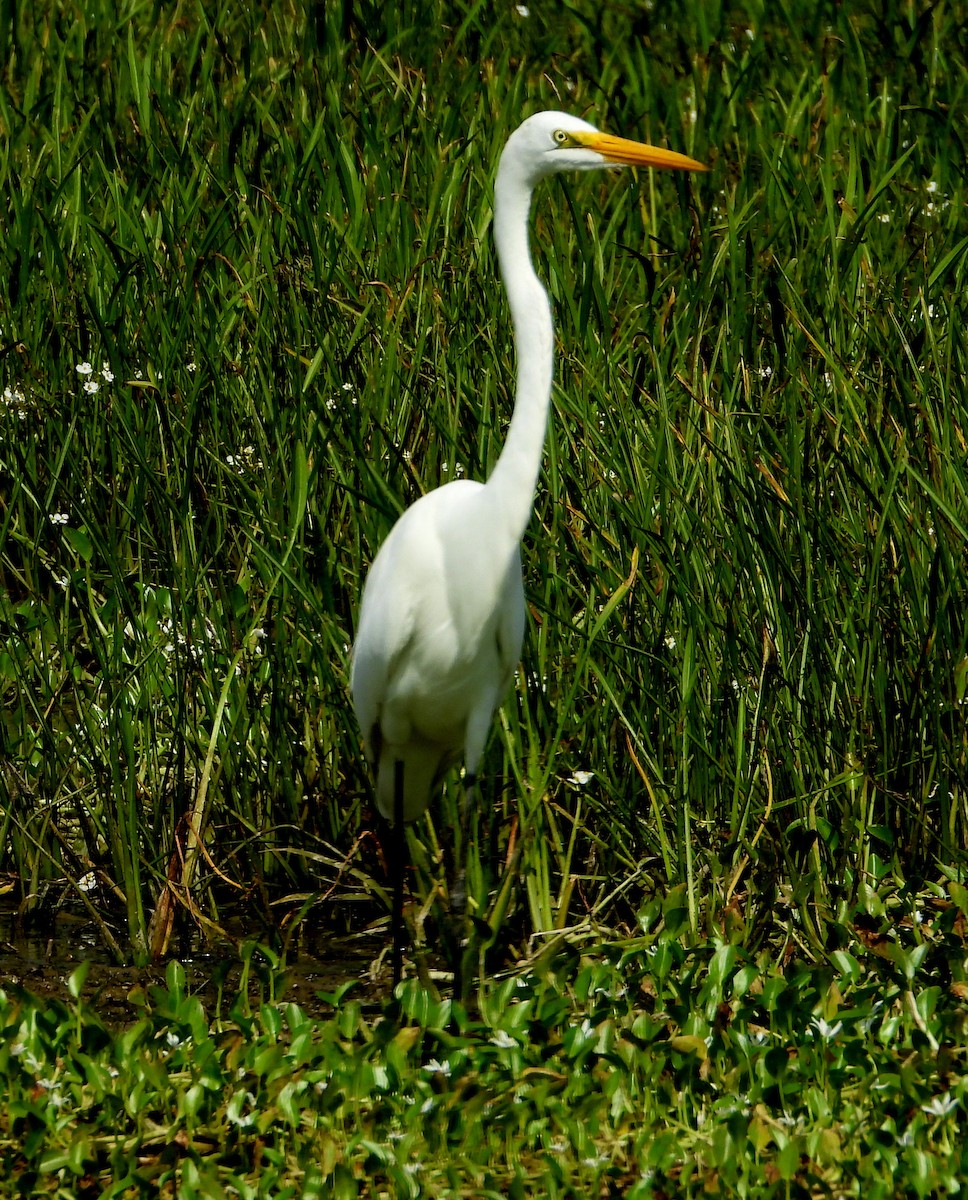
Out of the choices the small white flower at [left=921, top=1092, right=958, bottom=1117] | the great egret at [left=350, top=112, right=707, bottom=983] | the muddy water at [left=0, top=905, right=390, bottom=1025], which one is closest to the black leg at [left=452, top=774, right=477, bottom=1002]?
the great egret at [left=350, top=112, right=707, bottom=983]

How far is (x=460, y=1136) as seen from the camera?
226 cm

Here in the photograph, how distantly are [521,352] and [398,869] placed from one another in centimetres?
100

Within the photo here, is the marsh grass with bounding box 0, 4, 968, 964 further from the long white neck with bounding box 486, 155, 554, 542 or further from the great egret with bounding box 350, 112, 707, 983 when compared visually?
the long white neck with bounding box 486, 155, 554, 542

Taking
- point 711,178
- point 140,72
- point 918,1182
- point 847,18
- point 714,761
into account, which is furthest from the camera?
point 847,18

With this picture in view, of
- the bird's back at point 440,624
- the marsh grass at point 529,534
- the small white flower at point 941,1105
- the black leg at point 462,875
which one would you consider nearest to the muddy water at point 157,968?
the marsh grass at point 529,534

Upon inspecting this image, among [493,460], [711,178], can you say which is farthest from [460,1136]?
[711,178]

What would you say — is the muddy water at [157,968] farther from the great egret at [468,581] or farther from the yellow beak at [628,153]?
the yellow beak at [628,153]

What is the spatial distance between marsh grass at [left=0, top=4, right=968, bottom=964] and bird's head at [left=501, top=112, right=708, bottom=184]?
0.52 metres

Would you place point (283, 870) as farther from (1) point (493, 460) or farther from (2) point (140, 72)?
(2) point (140, 72)

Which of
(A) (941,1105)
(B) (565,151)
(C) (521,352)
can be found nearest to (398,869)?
(C) (521,352)

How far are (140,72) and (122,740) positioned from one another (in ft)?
9.63

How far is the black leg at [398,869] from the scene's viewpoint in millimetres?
2943

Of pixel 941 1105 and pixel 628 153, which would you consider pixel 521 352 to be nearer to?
pixel 628 153

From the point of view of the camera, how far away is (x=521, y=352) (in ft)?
8.54
